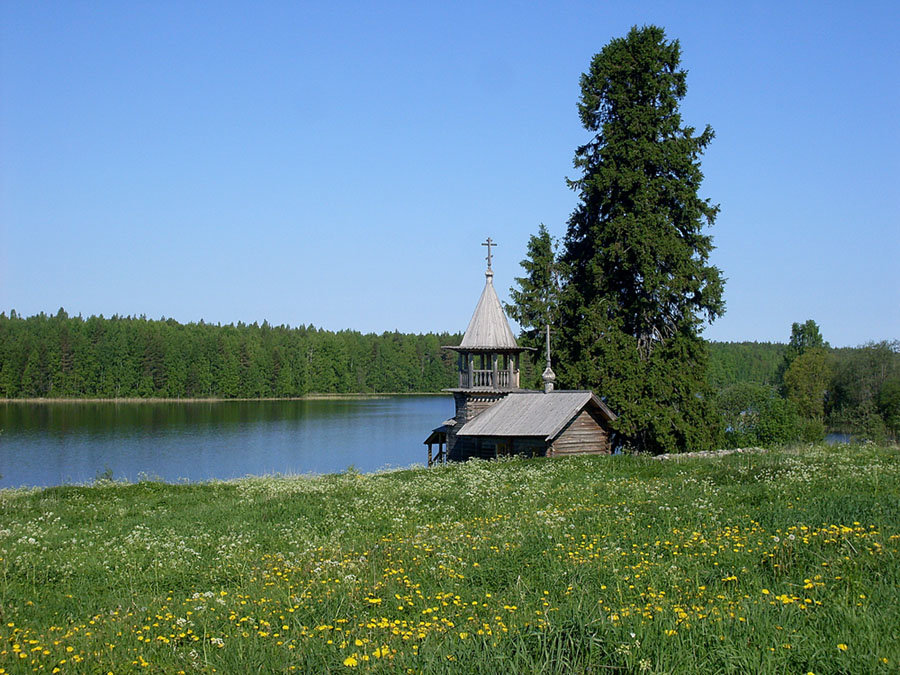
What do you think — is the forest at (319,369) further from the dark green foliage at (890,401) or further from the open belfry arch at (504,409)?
the open belfry arch at (504,409)

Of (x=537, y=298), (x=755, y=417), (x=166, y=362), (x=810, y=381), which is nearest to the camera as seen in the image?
(x=537, y=298)

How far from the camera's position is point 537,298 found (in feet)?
154

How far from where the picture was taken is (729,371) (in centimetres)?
14738

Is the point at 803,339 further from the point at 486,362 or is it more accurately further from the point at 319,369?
the point at 319,369

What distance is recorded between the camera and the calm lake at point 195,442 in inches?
1908

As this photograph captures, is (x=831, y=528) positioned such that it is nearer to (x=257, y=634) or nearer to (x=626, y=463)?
(x=257, y=634)

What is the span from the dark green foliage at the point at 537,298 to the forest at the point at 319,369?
205 centimetres

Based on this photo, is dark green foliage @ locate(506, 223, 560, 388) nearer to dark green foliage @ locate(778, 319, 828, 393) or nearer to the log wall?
the log wall

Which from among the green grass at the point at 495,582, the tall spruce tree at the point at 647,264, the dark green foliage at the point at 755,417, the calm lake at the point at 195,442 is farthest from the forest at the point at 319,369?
the green grass at the point at 495,582

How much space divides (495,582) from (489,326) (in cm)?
2778

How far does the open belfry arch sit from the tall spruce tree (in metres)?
2.40

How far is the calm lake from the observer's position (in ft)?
159

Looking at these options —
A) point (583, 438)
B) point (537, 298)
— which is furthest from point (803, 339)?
point (583, 438)

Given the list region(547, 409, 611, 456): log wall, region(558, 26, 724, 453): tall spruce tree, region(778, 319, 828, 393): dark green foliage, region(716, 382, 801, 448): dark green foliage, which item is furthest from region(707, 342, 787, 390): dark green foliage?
region(547, 409, 611, 456): log wall
